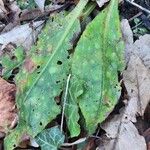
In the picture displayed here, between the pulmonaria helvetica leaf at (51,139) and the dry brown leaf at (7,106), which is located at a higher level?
the dry brown leaf at (7,106)

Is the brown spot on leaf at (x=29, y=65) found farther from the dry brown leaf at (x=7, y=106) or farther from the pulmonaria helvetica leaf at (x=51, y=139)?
the pulmonaria helvetica leaf at (x=51, y=139)

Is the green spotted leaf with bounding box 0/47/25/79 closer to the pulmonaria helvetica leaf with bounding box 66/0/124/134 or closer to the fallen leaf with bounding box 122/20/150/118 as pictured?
the pulmonaria helvetica leaf with bounding box 66/0/124/134

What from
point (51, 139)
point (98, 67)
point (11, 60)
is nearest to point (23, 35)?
point (11, 60)

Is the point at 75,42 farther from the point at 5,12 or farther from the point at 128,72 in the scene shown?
the point at 5,12

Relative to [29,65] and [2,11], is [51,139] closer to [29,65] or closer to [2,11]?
[29,65]

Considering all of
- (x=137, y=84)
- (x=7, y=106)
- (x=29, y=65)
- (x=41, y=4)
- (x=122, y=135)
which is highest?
(x=41, y=4)

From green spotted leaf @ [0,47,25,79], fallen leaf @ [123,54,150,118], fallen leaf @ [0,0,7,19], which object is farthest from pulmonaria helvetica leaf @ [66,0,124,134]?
fallen leaf @ [0,0,7,19]

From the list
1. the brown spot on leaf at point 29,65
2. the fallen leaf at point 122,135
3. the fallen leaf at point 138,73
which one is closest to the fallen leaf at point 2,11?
the brown spot on leaf at point 29,65

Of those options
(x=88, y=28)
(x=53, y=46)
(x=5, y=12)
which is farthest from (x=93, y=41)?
(x=5, y=12)
